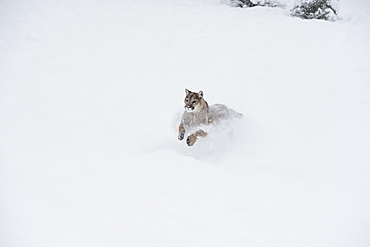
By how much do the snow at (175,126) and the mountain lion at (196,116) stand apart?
0.24 m

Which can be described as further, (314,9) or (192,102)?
(314,9)

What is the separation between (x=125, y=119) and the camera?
5.81m

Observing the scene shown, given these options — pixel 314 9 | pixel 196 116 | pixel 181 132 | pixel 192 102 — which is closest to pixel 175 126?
pixel 181 132

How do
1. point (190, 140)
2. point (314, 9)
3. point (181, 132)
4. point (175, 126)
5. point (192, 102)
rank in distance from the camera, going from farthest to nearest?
point (314, 9), point (175, 126), point (181, 132), point (190, 140), point (192, 102)

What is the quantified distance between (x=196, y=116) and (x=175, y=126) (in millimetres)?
618

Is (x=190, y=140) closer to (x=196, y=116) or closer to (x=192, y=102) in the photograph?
(x=196, y=116)

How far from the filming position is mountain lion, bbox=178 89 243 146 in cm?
512

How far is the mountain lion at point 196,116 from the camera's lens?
5.12m

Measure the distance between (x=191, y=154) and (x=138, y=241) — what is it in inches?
86.3

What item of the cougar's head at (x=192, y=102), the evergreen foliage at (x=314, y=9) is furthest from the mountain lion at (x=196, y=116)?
the evergreen foliage at (x=314, y=9)

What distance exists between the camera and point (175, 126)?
5840 mm

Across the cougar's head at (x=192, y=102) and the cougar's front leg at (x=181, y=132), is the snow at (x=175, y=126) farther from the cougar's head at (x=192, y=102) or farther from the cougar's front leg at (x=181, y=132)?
the cougar's head at (x=192, y=102)

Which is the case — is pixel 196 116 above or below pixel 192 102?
below

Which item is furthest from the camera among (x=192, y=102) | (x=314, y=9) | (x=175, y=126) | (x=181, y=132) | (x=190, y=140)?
(x=314, y=9)
